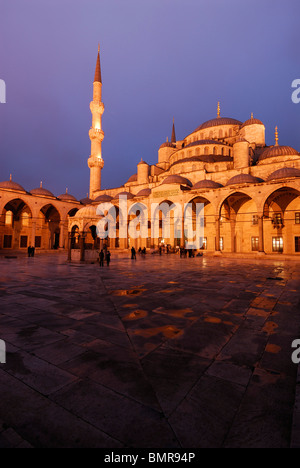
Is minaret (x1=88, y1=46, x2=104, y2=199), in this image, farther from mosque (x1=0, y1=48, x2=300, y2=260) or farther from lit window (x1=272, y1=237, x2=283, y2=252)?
lit window (x1=272, y1=237, x2=283, y2=252)

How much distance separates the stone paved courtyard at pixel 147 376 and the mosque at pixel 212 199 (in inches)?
522

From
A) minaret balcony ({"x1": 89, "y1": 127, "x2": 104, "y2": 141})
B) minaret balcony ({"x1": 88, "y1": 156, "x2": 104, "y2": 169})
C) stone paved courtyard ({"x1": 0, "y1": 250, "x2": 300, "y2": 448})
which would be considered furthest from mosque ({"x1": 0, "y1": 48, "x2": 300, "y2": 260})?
stone paved courtyard ({"x1": 0, "y1": 250, "x2": 300, "y2": 448})

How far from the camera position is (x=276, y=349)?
274cm

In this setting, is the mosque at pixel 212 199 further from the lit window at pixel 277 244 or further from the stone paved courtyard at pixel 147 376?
the stone paved courtyard at pixel 147 376

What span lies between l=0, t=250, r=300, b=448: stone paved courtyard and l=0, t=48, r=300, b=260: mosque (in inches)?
522

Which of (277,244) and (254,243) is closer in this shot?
(277,244)

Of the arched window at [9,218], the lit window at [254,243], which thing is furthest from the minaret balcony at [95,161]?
the lit window at [254,243]

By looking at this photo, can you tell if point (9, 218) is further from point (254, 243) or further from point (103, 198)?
point (254, 243)

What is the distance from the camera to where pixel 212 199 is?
24844 mm

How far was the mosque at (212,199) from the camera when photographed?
877 inches

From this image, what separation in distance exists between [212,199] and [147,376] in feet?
80.1

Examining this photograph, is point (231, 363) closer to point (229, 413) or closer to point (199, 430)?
point (229, 413)

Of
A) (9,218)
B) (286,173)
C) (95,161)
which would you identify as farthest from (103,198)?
(286,173)

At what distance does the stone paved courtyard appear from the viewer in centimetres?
145
